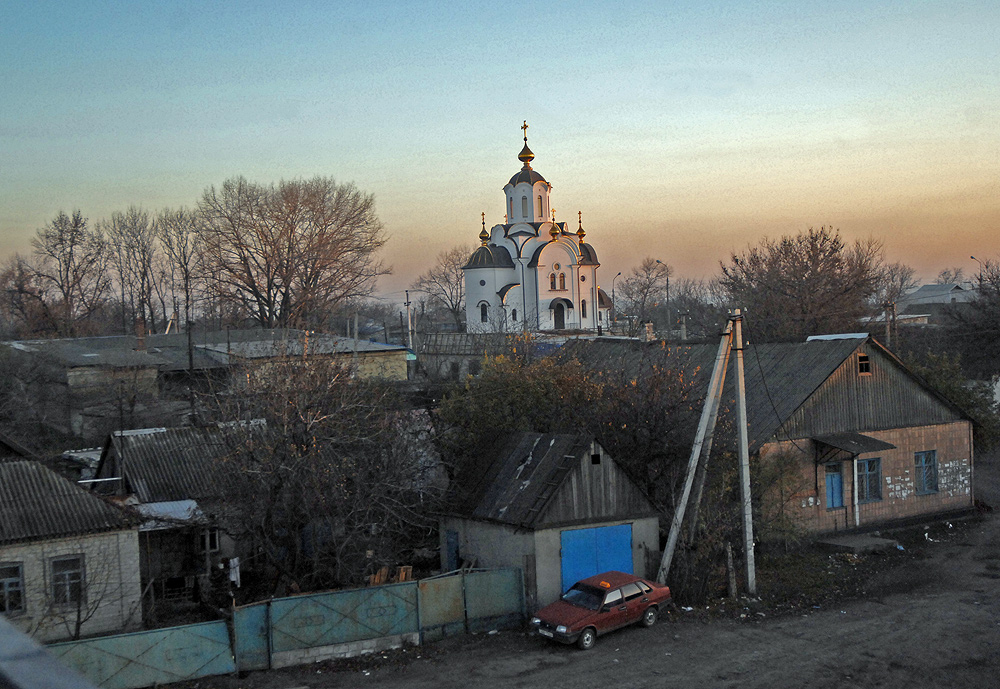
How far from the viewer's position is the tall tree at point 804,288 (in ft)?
149

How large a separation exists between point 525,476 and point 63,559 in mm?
8809

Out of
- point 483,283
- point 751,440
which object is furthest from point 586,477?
point 483,283

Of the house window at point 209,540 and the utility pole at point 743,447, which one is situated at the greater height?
the utility pole at point 743,447

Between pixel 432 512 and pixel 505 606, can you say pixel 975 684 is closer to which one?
pixel 505 606

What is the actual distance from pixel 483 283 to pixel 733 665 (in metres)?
52.8

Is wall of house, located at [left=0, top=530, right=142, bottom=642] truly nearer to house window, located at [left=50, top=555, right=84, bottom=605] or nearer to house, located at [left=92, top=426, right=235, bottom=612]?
house window, located at [left=50, top=555, right=84, bottom=605]

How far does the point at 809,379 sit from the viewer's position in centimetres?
2364

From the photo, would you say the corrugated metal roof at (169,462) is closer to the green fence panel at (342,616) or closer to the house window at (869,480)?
the green fence panel at (342,616)

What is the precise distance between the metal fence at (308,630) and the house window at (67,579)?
2201 millimetres

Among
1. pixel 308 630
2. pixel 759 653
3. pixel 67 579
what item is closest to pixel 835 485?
pixel 759 653

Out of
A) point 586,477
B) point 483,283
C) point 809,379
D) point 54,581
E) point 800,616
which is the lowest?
point 800,616

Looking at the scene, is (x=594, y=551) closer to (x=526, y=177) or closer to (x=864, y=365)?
(x=864, y=365)

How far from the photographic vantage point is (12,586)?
48.9 ft

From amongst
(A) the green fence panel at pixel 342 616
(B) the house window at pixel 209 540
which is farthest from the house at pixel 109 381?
(A) the green fence panel at pixel 342 616
